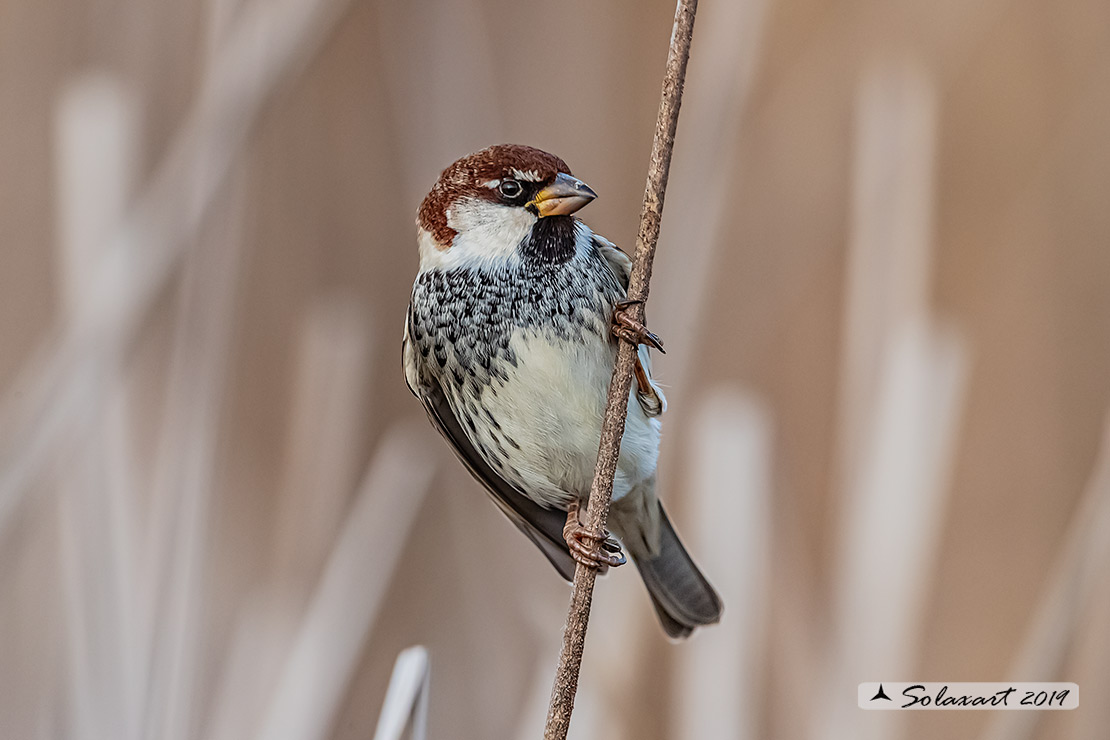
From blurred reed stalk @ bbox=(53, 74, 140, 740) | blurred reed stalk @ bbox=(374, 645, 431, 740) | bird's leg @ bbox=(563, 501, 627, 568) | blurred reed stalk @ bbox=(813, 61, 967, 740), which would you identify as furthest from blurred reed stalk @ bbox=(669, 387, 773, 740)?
blurred reed stalk @ bbox=(53, 74, 140, 740)

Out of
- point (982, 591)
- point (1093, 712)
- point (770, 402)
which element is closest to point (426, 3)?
point (770, 402)

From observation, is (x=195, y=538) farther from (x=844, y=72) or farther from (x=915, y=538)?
(x=844, y=72)

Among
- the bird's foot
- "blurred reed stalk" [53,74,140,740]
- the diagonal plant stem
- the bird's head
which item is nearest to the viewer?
the diagonal plant stem

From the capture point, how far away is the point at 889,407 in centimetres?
134

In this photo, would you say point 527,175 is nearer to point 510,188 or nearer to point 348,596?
point 510,188

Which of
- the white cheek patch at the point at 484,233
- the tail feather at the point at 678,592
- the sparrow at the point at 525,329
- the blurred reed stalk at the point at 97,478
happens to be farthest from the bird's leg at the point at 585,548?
the blurred reed stalk at the point at 97,478

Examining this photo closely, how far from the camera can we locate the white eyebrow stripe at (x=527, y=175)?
41.8 inches

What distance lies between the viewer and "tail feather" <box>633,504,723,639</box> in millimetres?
1340

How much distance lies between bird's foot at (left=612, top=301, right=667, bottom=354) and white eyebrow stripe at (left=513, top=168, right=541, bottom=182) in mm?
168

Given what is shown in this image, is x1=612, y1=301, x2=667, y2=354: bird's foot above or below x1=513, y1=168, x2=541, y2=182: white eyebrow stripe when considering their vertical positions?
below

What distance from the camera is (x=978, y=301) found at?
162cm

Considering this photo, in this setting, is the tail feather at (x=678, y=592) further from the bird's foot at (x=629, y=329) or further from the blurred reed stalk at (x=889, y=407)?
the bird's foot at (x=629, y=329)

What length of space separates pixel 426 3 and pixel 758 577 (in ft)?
3.64

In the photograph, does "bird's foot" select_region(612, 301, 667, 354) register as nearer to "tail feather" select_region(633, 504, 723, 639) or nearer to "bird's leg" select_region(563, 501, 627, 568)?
"bird's leg" select_region(563, 501, 627, 568)
